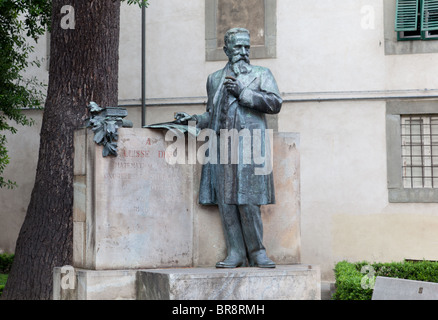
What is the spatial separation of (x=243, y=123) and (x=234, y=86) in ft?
1.12

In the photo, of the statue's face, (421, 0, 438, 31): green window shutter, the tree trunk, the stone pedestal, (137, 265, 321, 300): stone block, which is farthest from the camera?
(421, 0, 438, 31): green window shutter

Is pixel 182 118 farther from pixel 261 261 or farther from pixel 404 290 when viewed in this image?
pixel 404 290

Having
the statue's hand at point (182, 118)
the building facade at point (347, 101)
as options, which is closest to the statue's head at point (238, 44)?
the statue's hand at point (182, 118)

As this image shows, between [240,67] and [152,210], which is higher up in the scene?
[240,67]

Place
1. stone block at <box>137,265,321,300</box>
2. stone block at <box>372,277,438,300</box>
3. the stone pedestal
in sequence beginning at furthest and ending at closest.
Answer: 1. the stone pedestal
2. stone block at <box>137,265,321,300</box>
3. stone block at <box>372,277,438,300</box>

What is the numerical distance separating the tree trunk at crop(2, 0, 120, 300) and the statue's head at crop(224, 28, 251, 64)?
4.10 meters

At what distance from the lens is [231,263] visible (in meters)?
7.79

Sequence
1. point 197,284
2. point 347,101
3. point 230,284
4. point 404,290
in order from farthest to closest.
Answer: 1. point 347,101
2. point 230,284
3. point 197,284
4. point 404,290

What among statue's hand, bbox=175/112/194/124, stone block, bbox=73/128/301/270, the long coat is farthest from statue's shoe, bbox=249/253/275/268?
statue's hand, bbox=175/112/194/124

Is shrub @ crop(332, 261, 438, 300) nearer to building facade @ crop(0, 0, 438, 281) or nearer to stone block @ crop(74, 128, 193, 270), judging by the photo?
building facade @ crop(0, 0, 438, 281)

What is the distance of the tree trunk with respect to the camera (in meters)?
11.7

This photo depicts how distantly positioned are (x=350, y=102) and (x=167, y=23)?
4.03 metres

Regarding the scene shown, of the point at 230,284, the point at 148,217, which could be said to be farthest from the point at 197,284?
the point at 148,217
